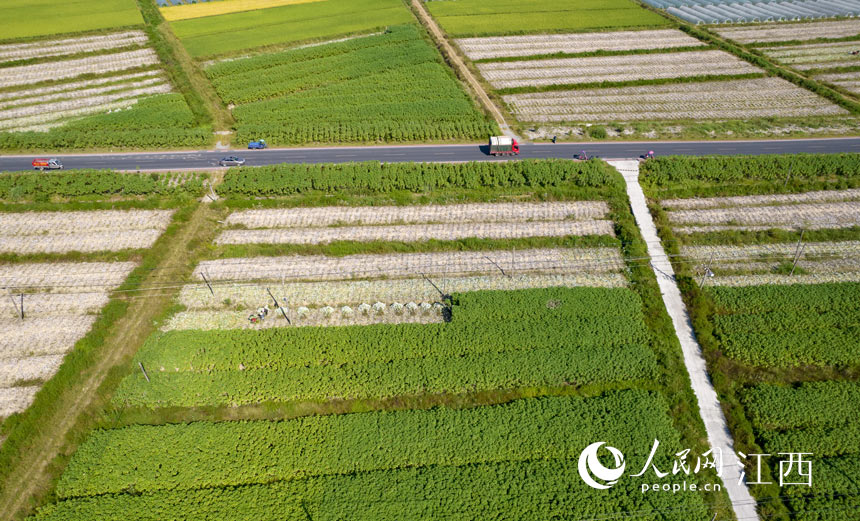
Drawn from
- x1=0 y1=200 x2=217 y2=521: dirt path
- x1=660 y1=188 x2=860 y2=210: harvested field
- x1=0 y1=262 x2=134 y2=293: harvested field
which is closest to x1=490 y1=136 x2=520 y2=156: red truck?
x1=660 y1=188 x2=860 y2=210: harvested field

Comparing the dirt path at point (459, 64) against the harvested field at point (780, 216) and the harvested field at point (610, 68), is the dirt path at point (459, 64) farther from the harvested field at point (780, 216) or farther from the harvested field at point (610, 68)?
the harvested field at point (780, 216)

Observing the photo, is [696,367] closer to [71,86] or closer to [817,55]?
[817,55]

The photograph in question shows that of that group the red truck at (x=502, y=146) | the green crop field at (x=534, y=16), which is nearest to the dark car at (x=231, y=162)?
the red truck at (x=502, y=146)

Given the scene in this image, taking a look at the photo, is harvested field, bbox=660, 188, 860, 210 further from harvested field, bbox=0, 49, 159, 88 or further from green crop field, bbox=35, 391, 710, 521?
harvested field, bbox=0, 49, 159, 88

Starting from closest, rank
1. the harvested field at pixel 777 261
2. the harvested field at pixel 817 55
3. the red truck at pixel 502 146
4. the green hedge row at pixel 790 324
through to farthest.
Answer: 1. the green hedge row at pixel 790 324
2. the harvested field at pixel 777 261
3. the red truck at pixel 502 146
4. the harvested field at pixel 817 55

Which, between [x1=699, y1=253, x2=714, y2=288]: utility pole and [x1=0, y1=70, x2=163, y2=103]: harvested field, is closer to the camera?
[x1=699, y1=253, x2=714, y2=288]: utility pole

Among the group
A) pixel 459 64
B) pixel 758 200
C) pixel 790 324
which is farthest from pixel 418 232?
pixel 459 64
